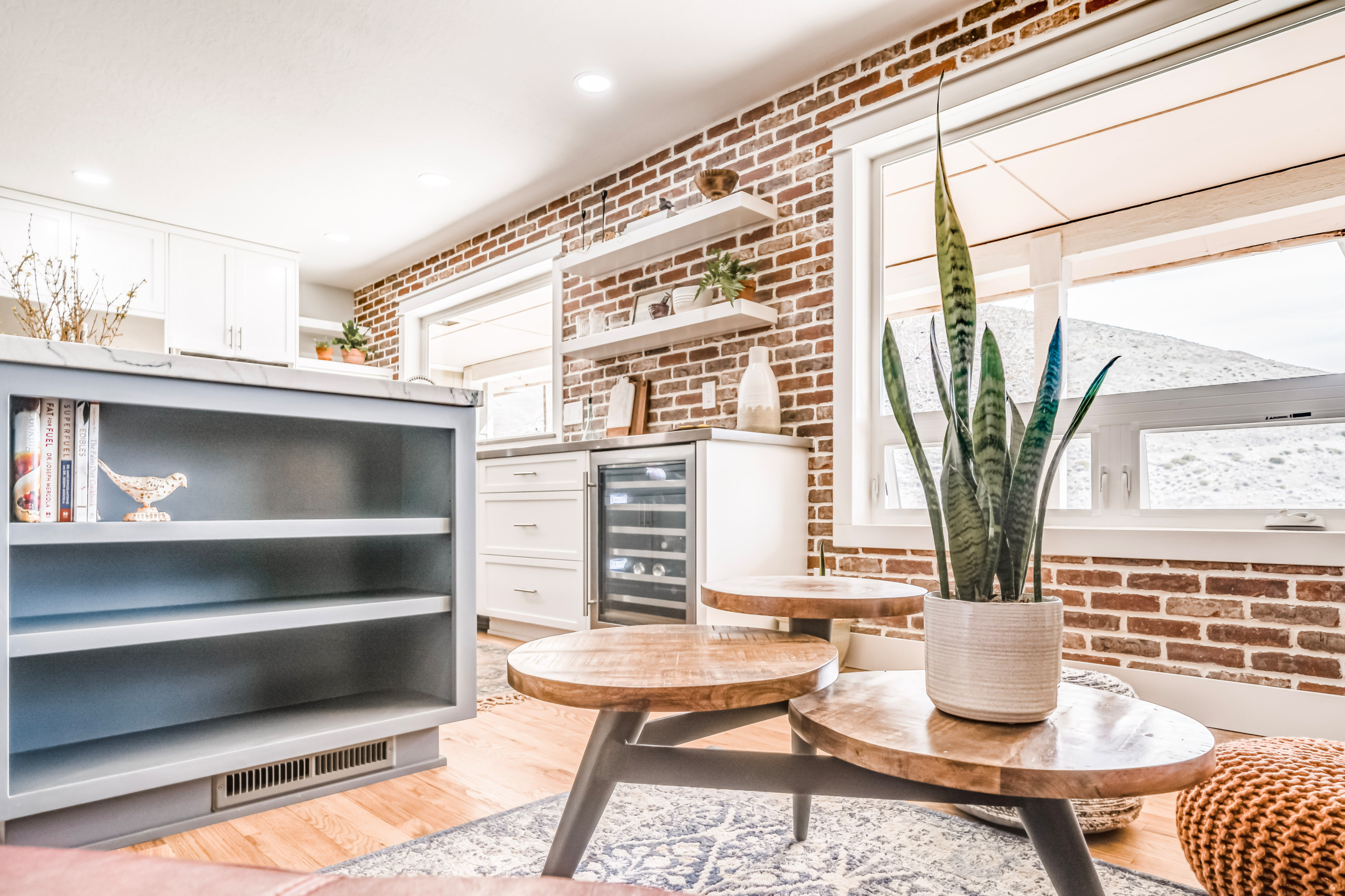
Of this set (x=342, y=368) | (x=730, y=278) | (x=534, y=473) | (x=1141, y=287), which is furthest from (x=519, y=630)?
(x=342, y=368)

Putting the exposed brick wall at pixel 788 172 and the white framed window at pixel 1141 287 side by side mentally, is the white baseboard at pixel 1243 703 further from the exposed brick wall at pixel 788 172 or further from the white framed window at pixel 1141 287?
the exposed brick wall at pixel 788 172

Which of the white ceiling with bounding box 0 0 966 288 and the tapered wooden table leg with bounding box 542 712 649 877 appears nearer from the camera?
the tapered wooden table leg with bounding box 542 712 649 877

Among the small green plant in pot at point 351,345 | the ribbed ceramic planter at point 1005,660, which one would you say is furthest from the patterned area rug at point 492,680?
the small green plant in pot at point 351,345

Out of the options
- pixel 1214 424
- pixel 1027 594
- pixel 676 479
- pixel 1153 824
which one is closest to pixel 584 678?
pixel 1027 594

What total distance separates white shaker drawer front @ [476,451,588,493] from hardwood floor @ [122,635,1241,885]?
51.5 inches

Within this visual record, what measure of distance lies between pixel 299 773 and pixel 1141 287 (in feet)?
9.07

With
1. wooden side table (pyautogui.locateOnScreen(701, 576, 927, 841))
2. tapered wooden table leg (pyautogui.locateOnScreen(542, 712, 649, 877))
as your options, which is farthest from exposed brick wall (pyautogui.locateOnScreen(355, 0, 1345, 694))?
tapered wooden table leg (pyautogui.locateOnScreen(542, 712, 649, 877))

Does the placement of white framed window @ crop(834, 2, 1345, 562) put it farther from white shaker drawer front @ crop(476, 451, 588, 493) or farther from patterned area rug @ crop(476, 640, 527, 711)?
patterned area rug @ crop(476, 640, 527, 711)

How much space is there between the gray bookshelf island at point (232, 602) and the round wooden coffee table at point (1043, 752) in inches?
47.1

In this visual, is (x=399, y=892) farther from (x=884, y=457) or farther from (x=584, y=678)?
(x=884, y=457)

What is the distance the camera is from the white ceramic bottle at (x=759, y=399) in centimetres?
305

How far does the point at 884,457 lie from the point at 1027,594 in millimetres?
2136

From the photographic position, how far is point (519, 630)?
3.63 m

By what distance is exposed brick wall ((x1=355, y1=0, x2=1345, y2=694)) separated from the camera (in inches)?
80.5
